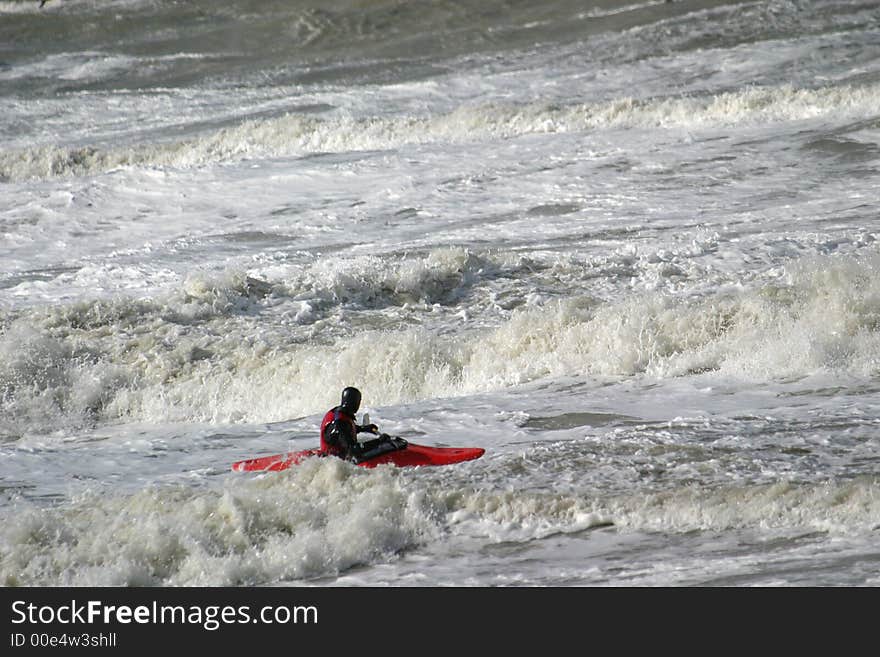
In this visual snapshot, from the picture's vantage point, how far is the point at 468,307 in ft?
43.3

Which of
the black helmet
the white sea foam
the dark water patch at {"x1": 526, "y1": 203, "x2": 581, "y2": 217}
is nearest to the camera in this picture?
the black helmet

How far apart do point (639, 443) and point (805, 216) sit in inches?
281

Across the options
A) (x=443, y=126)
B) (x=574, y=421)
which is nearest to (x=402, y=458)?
(x=574, y=421)

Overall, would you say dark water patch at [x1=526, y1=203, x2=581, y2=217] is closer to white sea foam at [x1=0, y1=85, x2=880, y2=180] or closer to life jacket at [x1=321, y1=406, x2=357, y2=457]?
white sea foam at [x1=0, y1=85, x2=880, y2=180]

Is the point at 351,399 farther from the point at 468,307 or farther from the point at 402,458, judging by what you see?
the point at 468,307

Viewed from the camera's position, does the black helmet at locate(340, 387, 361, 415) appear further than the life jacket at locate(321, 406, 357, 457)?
Yes

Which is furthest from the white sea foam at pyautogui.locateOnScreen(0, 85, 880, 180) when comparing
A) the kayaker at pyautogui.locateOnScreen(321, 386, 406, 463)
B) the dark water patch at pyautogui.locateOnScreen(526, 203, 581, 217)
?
the kayaker at pyautogui.locateOnScreen(321, 386, 406, 463)

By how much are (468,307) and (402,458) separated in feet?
16.1

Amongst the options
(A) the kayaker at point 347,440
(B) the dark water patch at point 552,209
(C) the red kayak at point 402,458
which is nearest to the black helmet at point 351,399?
(A) the kayaker at point 347,440

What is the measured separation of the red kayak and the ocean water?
15cm

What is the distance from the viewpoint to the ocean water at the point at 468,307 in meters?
7.34

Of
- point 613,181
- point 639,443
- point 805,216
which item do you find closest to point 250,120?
point 613,181

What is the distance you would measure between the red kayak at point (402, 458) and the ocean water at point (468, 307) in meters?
0.15

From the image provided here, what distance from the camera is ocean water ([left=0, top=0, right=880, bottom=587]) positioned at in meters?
7.34
